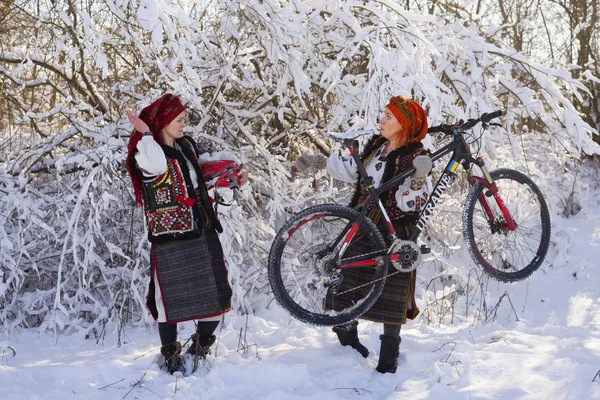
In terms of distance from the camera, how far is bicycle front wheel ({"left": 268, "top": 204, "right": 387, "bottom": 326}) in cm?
327

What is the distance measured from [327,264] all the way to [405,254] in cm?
43

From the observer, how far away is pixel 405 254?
3.33m

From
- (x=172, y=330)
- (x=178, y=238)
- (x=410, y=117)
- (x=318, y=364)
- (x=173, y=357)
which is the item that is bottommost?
(x=318, y=364)

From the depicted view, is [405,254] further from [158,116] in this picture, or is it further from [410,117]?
[158,116]

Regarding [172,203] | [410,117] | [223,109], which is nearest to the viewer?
[172,203]

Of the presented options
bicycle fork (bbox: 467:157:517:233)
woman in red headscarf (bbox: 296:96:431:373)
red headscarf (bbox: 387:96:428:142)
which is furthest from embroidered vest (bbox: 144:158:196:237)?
bicycle fork (bbox: 467:157:517:233)

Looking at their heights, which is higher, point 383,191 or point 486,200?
point 383,191

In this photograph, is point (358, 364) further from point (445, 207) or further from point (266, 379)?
point (445, 207)

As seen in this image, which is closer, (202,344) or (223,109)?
(202,344)

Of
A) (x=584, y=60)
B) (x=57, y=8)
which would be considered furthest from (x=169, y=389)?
(x=584, y=60)

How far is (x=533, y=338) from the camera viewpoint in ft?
13.2

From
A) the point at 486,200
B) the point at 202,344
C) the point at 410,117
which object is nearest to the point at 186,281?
the point at 202,344

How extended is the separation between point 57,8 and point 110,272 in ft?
6.40

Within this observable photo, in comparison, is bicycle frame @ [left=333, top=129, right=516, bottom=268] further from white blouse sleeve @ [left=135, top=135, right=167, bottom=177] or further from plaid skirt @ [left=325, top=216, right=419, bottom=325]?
white blouse sleeve @ [left=135, top=135, right=167, bottom=177]
